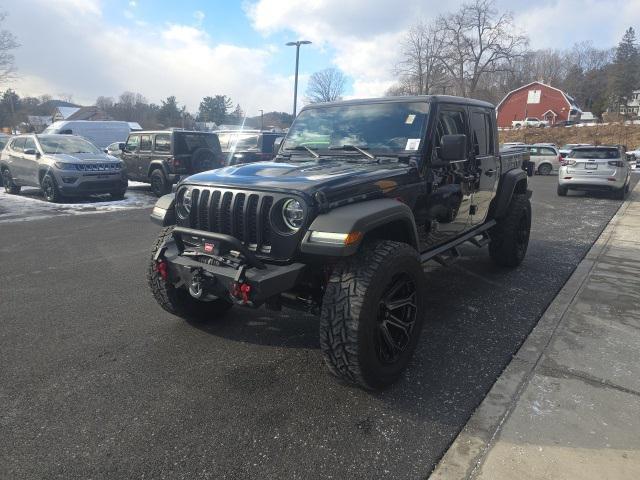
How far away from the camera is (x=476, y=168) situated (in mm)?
4547

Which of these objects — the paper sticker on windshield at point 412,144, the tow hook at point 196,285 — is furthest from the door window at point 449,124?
the tow hook at point 196,285

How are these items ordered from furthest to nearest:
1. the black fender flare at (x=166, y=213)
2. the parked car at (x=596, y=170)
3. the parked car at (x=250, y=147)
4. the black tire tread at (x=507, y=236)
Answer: the parked car at (x=596, y=170) → the parked car at (x=250, y=147) → the black tire tread at (x=507, y=236) → the black fender flare at (x=166, y=213)

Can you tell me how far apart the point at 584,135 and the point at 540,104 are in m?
23.7

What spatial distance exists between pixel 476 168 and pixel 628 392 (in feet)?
7.98

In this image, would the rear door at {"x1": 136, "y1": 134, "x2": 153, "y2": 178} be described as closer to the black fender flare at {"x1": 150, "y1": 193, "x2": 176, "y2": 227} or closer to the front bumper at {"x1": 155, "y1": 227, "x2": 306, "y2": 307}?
the black fender flare at {"x1": 150, "y1": 193, "x2": 176, "y2": 227}

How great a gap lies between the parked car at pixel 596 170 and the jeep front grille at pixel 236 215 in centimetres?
1336

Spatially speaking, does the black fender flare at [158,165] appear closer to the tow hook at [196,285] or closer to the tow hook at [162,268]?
the tow hook at [162,268]

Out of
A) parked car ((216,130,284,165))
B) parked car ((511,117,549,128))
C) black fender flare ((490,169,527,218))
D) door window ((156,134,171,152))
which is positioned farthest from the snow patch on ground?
parked car ((511,117,549,128))

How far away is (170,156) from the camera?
12.1 m

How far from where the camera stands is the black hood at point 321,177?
2900mm

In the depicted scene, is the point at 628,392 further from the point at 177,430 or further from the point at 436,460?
the point at 177,430

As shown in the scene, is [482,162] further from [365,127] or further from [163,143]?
[163,143]

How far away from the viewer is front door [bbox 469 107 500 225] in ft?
15.0

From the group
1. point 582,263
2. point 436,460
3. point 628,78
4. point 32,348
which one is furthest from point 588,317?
point 628,78
